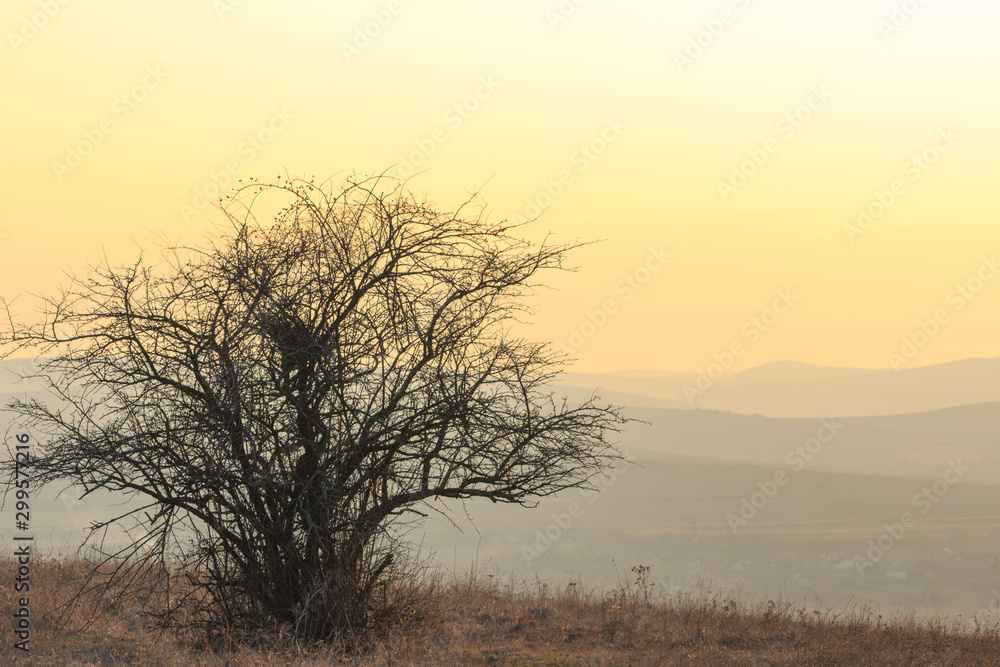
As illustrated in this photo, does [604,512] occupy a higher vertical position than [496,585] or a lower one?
higher

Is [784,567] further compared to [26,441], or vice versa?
[784,567]

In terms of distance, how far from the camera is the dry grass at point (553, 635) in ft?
34.0

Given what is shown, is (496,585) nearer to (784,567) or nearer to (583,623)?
(583,623)

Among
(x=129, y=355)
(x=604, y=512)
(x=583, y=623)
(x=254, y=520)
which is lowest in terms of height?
(x=583, y=623)

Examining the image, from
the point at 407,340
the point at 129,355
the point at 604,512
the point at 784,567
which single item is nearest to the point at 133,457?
the point at 129,355

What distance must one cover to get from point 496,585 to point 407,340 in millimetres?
6359

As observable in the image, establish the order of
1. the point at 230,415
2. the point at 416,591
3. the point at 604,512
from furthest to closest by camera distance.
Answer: the point at 604,512
the point at 416,591
the point at 230,415

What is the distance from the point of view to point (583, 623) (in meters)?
13.4

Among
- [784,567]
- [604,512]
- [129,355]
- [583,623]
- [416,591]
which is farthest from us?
[604,512]

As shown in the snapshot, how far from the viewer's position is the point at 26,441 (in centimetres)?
1070

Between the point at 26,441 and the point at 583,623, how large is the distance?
7.85 metres

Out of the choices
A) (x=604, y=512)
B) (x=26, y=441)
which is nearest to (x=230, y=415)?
(x=26, y=441)

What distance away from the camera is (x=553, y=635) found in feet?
41.4

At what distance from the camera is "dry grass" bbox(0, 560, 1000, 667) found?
10.4 m
